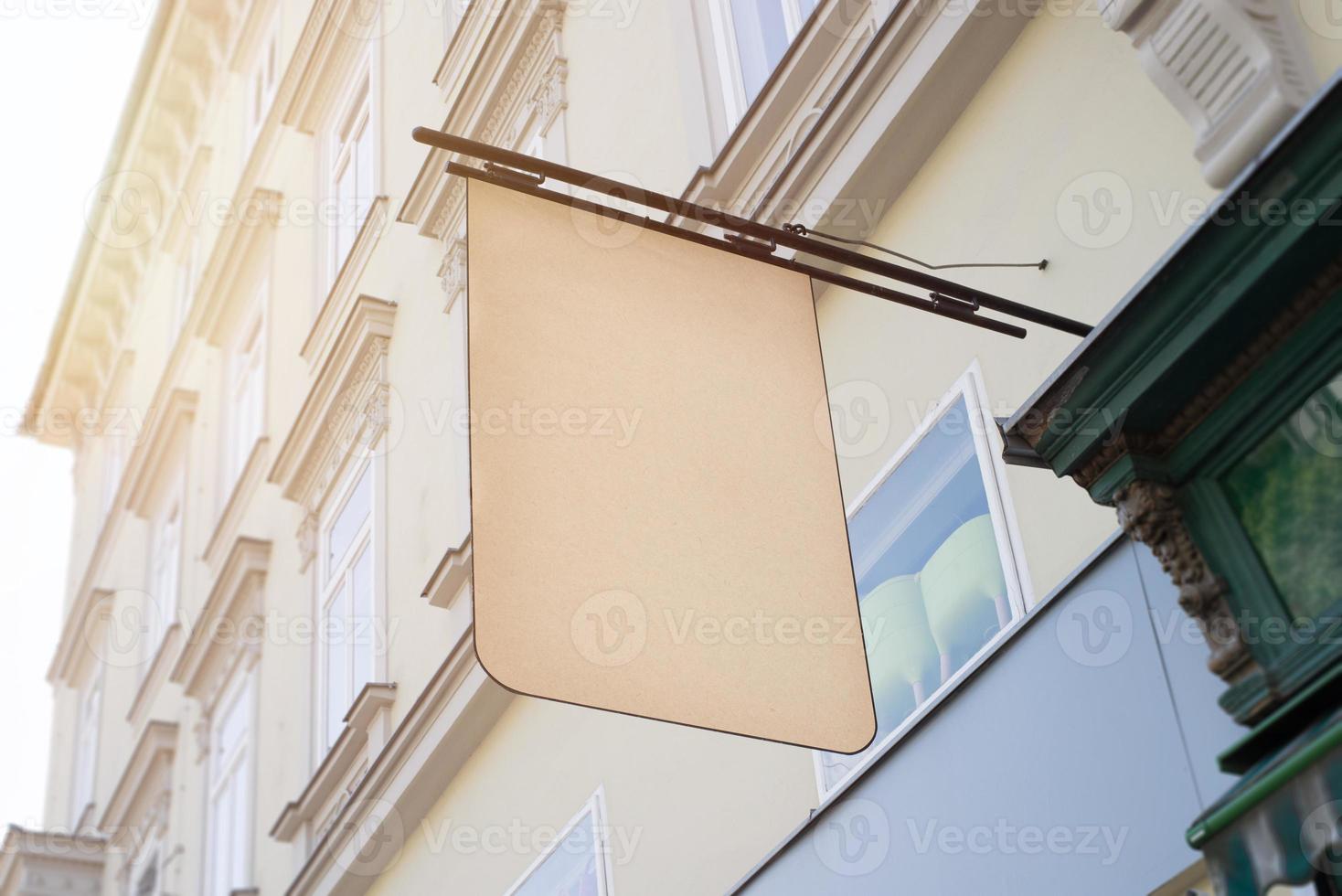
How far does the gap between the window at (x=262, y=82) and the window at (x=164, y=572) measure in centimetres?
428

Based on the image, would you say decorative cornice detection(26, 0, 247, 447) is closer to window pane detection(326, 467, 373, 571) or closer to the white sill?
window pane detection(326, 467, 373, 571)

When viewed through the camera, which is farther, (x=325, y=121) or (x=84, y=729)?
(x=84, y=729)

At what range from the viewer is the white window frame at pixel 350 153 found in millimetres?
14094

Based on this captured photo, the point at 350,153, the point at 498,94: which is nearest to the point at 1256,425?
the point at 498,94

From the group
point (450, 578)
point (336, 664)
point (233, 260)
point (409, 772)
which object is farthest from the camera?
point (233, 260)

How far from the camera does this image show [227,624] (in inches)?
611

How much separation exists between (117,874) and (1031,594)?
16.3 metres

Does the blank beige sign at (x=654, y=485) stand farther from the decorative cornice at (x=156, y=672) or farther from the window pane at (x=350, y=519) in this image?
the decorative cornice at (x=156, y=672)

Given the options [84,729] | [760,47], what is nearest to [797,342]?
[760,47]

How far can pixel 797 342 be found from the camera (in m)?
5.29

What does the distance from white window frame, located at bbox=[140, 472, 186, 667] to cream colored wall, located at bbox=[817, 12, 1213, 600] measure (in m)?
13.4

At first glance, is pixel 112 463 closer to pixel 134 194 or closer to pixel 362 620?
pixel 134 194

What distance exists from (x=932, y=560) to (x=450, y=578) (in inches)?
184

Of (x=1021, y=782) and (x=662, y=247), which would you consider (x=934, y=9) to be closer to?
(x=662, y=247)
